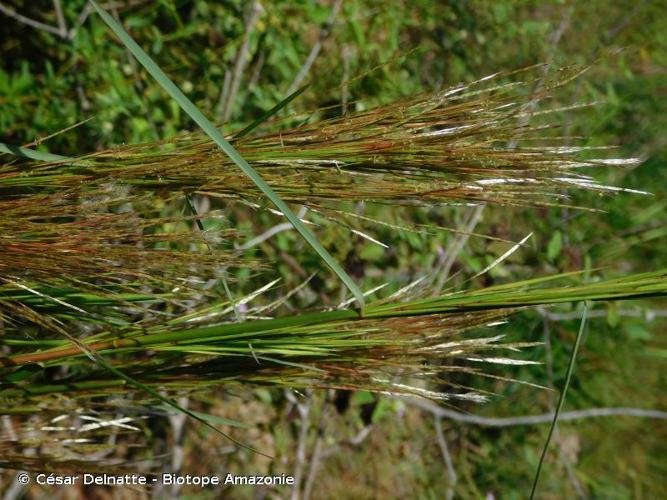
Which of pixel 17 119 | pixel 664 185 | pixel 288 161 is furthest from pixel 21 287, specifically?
pixel 664 185

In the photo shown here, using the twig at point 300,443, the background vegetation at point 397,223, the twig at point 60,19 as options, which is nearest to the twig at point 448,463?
the background vegetation at point 397,223

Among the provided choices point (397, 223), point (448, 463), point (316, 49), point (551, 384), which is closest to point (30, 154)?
point (397, 223)

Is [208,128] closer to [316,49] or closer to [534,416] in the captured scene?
[316,49]

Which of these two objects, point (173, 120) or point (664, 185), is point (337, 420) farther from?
point (664, 185)

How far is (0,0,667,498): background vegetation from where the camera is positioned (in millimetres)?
2359

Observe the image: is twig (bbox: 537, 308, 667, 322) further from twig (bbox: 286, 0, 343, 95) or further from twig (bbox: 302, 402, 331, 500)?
twig (bbox: 286, 0, 343, 95)

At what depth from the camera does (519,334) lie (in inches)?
109

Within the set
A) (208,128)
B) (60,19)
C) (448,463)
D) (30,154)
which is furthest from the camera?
(448,463)

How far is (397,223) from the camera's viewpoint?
226cm

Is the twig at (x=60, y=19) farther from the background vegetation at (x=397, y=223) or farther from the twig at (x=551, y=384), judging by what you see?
the twig at (x=551, y=384)

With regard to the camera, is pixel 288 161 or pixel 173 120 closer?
pixel 288 161

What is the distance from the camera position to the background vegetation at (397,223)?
2.36 metres

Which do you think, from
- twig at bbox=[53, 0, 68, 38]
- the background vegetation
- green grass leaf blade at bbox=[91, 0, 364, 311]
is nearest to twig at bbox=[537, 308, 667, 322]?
the background vegetation

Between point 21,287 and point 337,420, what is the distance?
1.88 metres
